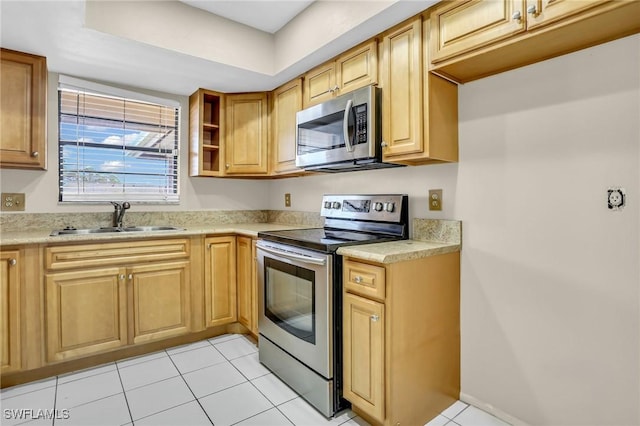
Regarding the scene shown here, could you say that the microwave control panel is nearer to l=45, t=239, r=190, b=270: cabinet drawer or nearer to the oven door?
the oven door

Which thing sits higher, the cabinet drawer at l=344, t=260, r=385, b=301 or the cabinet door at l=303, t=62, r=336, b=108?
the cabinet door at l=303, t=62, r=336, b=108

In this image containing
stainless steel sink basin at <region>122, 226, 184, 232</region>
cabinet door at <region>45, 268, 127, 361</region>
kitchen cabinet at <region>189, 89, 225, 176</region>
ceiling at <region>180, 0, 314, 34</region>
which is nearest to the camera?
cabinet door at <region>45, 268, 127, 361</region>

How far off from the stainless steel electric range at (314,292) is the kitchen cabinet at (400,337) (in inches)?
3.0

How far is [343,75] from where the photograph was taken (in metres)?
2.20

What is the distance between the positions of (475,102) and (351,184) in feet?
3.37

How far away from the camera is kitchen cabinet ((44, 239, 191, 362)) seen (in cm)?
214

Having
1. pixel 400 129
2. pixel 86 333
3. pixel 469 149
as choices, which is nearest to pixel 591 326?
pixel 469 149

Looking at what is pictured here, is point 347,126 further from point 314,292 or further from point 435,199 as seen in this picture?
point 314,292

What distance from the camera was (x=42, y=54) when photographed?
7.38 feet

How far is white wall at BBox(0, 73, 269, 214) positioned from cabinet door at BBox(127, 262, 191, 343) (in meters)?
0.72

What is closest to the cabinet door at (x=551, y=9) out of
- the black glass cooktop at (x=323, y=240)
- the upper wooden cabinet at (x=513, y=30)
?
the upper wooden cabinet at (x=513, y=30)

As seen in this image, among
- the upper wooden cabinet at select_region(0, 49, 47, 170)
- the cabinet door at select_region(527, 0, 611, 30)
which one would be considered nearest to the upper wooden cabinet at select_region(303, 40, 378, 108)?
the cabinet door at select_region(527, 0, 611, 30)

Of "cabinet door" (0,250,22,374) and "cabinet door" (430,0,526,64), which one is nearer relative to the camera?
"cabinet door" (430,0,526,64)

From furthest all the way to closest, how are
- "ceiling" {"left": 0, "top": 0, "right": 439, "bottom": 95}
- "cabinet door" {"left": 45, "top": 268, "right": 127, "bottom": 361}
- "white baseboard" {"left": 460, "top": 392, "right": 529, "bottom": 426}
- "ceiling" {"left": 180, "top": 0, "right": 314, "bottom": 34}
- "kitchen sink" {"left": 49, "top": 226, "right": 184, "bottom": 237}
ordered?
"kitchen sink" {"left": 49, "top": 226, "right": 184, "bottom": 237} → "ceiling" {"left": 180, "top": 0, "right": 314, "bottom": 34} → "cabinet door" {"left": 45, "top": 268, "right": 127, "bottom": 361} → "ceiling" {"left": 0, "top": 0, "right": 439, "bottom": 95} → "white baseboard" {"left": 460, "top": 392, "right": 529, "bottom": 426}
